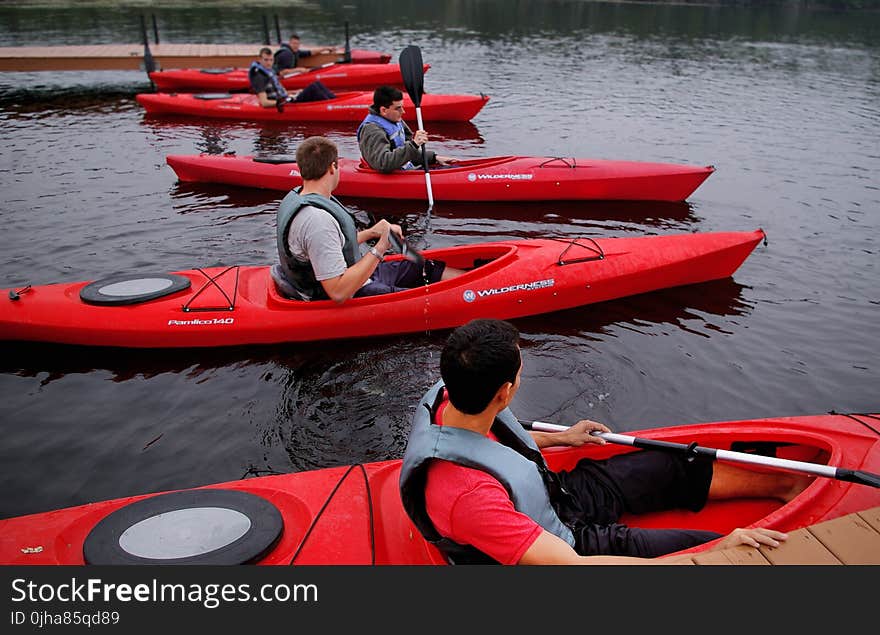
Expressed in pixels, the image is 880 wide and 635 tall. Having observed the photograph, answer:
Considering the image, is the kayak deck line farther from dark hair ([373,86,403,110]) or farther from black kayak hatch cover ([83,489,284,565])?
black kayak hatch cover ([83,489,284,565])

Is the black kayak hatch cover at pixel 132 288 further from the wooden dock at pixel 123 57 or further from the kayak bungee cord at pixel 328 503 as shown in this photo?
the wooden dock at pixel 123 57

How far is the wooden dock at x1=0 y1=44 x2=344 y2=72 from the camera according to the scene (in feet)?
48.4

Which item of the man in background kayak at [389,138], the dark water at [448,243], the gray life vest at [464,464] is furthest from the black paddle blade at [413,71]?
the gray life vest at [464,464]

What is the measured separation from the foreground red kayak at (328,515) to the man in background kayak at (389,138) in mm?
4859

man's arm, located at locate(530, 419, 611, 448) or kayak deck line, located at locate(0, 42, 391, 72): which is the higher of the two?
kayak deck line, located at locate(0, 42, 391, 72)

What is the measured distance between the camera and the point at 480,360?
2029 mm

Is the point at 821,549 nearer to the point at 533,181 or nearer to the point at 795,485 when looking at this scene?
the point at 795,485

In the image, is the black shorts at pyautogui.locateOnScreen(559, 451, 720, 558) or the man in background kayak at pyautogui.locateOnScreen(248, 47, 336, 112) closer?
the black shorts at pyautogui.locateOnScreen(559, 451, 720, 558)

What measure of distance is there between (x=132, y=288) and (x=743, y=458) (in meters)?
4.17

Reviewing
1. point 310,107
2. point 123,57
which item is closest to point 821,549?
point 310,107

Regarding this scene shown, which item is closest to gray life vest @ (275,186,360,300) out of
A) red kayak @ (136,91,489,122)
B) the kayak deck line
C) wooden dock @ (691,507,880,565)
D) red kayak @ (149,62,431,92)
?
wooden dock @ (691,507,880,565)

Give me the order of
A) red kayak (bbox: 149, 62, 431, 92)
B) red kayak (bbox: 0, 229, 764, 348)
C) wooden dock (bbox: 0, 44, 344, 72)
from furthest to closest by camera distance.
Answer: wooden dock (bbox: 0, 44, 344, 72) < red kayak (bbox: 149, 62, 431, 92) < red kayak (bbox: 0, 229, 764, 348)

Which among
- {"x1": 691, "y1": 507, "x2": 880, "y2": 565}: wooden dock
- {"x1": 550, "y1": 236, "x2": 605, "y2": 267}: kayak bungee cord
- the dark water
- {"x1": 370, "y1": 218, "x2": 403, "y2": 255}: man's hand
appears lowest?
the dark water
